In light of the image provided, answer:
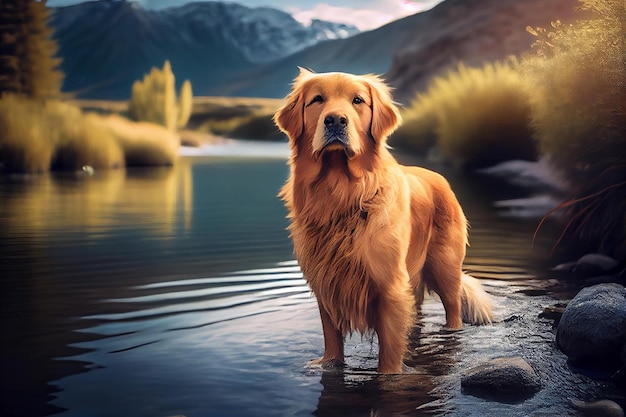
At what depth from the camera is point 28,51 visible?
2481 cm

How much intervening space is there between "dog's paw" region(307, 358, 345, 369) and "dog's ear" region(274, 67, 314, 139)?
48.3 inches

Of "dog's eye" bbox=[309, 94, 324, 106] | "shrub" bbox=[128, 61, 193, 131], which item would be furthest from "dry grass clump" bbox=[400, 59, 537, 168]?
"dog's eye" bbox=[309, 94, 324, 106]

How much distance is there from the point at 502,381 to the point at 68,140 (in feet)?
58.1

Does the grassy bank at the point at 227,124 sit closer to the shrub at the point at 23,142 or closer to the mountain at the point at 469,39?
the mountain at the point at 469,39

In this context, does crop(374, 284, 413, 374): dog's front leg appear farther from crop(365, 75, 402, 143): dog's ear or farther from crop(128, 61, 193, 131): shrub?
crop(128, 61, 193, 131): shrub

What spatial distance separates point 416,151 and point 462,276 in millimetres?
17085

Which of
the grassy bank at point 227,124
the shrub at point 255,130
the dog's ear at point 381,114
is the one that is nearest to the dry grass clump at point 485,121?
the dog's ear at point 381,114

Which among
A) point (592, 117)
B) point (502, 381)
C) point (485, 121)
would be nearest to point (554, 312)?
point (502, 381)

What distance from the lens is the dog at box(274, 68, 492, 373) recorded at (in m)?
4.17

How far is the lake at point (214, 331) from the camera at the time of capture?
4.00m

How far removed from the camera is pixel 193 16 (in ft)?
363

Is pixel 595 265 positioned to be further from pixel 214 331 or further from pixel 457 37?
pixel 457 37

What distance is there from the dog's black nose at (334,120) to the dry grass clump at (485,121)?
549 inches

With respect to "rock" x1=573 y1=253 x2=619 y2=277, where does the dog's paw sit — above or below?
below
